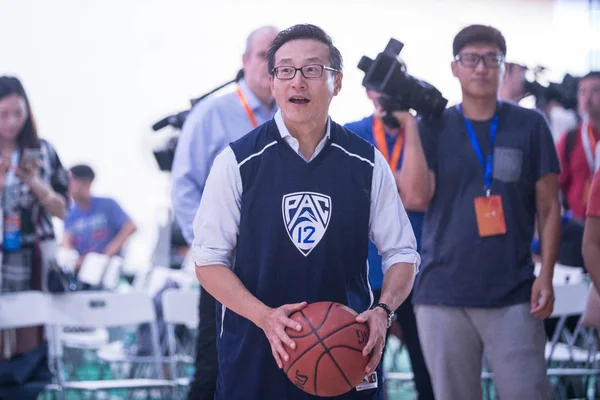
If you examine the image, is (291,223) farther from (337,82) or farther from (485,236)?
(485,236)

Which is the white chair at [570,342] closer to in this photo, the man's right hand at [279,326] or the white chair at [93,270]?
the man's right hand at [279,326]

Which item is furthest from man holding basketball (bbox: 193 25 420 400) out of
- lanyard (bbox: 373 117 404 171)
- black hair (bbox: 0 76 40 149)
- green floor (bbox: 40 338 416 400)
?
green floor (bbox: 40 338 416 400)

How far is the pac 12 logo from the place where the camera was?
247 cm

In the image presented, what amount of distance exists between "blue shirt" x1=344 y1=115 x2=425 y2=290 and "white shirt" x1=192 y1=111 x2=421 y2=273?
1.07 m

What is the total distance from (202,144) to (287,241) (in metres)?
1.77

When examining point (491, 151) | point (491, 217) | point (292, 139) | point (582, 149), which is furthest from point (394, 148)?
point (582, 149)

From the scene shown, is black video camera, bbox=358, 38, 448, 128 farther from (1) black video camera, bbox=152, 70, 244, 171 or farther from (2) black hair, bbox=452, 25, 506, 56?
(1) black video camera, bbox=152, 70, 244, 171

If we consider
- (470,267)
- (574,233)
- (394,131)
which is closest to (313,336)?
(470,267)

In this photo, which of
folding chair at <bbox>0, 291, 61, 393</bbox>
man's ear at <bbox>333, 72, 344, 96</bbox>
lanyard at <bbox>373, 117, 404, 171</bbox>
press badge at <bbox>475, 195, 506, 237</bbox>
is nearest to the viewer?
man's ear at <bbox>333, 72, 344, 96</bbox>

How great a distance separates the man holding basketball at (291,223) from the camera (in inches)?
97.3

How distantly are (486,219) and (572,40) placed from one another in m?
7.37

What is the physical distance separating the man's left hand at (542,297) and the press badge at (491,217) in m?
0.24

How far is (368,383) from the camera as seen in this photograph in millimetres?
2508

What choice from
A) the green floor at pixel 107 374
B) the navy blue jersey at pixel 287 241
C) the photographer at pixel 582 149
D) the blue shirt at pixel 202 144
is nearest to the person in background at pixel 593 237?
the navy blue jersey at pixel 287 241
